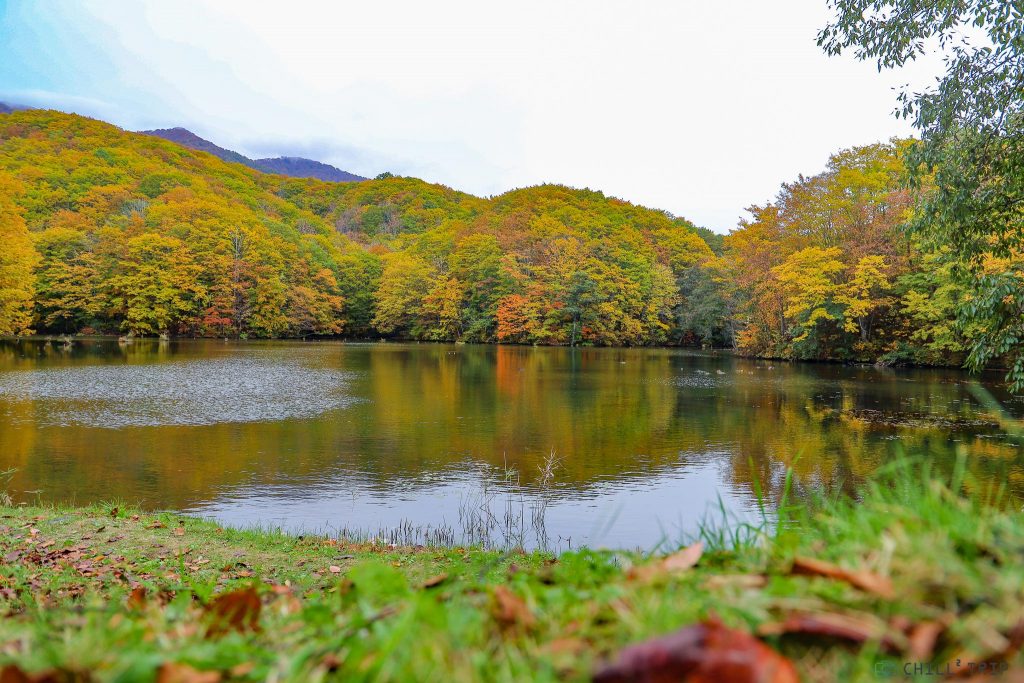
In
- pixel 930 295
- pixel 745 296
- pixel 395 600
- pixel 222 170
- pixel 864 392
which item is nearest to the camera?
pixel 395 600

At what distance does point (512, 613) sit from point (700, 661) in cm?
Answer: 48

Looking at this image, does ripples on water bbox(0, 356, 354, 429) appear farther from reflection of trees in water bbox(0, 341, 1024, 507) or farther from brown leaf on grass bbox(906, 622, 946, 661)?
brown leaf on grass bbox(906, 622, 946, 661)

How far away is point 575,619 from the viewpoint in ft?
4.16

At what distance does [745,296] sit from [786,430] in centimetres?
3293

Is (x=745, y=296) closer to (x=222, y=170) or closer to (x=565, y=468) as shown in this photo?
(x=565, y=468)

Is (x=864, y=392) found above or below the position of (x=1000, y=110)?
below

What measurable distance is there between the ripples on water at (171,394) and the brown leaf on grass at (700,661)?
17415 millimetres

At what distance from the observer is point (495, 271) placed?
6488 centimetres

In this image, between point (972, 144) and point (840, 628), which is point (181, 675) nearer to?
point (840, 628)

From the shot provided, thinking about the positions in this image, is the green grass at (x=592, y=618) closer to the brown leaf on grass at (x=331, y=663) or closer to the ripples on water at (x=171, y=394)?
the brown leaf on grass at (x=331, y=663)

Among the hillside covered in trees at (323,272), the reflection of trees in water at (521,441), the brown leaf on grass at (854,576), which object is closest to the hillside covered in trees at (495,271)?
the hillside covered in trees at (323,272)

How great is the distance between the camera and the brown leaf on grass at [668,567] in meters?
1.45

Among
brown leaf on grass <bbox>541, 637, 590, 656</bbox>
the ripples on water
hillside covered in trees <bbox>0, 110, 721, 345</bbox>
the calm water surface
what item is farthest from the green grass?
hillside covered in trees <bbox>0, 110, 721, 345</bbox>

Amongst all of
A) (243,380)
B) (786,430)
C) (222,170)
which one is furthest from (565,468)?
(222,170)
